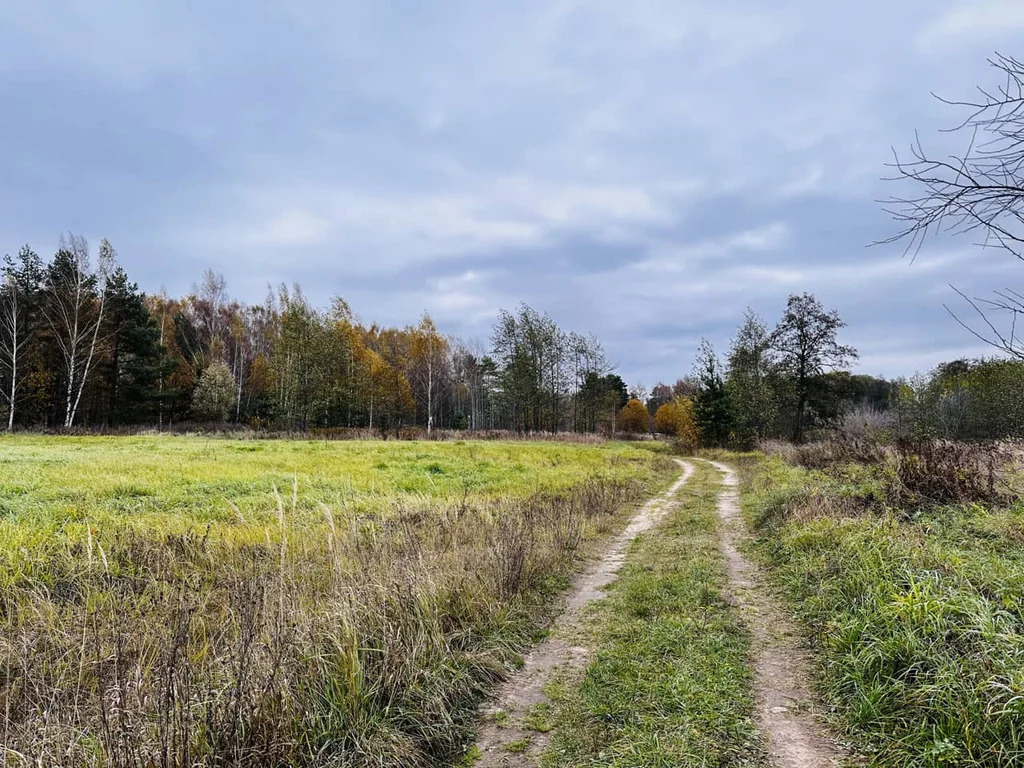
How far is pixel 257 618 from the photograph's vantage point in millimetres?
3998

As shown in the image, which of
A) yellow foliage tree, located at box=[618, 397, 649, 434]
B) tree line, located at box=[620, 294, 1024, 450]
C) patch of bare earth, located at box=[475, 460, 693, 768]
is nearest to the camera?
patch of bare earth, located at box=[475, 460, 693, 768]

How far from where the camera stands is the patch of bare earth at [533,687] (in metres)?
3.49

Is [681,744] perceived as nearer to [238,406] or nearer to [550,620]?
[550,620]

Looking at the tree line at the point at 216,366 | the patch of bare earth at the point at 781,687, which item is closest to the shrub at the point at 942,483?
the patch of bare earth at the point at 781,687

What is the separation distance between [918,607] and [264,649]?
4.97 meters

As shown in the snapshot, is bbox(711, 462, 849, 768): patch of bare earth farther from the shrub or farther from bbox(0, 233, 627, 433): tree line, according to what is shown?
bbox(0, 233, 627, 433): tree line

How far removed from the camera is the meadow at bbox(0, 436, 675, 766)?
2930 millimetres

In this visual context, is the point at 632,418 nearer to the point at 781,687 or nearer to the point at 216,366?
the point at 216,366

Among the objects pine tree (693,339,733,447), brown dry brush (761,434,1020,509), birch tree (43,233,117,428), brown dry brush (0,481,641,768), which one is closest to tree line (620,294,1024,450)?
pine tree (693,339,733,447)

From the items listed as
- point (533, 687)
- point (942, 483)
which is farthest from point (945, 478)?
point (533, 687)

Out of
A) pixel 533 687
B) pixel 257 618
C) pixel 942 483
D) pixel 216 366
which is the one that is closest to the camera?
pixel 257 618

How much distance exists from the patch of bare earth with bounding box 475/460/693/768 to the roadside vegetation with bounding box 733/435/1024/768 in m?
2.13

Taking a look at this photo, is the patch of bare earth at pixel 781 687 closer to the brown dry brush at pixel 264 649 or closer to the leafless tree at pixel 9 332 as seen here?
the brown dry brush at pixel 264 649

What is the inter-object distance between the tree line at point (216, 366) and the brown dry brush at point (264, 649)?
122 feet
